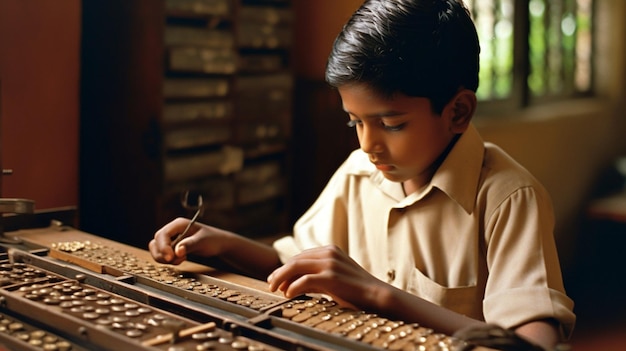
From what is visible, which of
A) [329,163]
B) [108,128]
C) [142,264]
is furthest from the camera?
[329,163]

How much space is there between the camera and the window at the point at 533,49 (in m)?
4.73

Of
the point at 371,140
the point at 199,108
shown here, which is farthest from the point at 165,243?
the point at 199,108

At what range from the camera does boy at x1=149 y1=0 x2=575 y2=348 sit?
1397 millimetres

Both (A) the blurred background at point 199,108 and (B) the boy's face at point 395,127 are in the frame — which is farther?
(A) the blurred background at point 199,108

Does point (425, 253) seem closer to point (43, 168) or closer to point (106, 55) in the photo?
point (43, 168)

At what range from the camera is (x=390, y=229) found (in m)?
1.80

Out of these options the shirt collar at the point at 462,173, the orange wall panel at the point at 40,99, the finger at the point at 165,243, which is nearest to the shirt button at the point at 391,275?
the shirt collar at the point at 462,173

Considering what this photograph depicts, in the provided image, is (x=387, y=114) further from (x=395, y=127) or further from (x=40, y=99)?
(x=40, y=99)

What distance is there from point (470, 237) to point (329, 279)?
1.38 feet

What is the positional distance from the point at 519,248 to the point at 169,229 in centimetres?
82

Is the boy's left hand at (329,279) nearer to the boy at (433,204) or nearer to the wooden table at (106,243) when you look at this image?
the boy at (433,204)

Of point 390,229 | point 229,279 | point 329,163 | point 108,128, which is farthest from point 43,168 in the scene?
point 329,163

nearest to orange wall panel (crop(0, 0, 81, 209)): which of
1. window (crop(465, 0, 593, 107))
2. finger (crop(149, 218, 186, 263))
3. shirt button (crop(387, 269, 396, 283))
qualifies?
finger (crop(149, 218, 186, 263))

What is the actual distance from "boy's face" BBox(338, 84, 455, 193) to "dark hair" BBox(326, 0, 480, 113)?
21 mm
